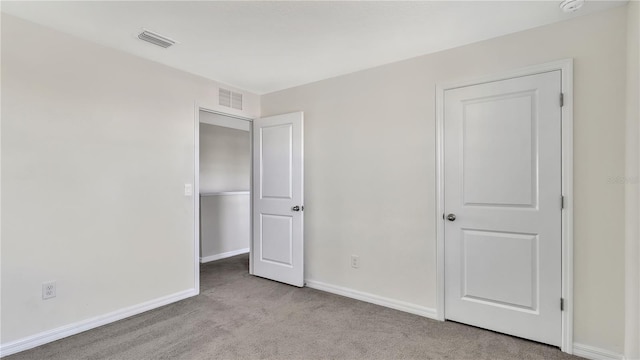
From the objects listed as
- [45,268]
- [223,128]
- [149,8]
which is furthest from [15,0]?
[223,128]

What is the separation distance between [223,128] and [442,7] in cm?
427

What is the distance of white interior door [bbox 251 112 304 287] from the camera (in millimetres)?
3660

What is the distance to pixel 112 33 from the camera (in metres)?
2.49

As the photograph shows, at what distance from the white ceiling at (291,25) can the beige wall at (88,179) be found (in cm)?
27

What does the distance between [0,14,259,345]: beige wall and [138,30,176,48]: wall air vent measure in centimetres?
46

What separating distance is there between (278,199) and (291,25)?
6.83 ft

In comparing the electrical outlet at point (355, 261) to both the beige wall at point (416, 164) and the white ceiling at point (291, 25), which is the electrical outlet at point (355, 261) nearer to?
the beige wall at point (416, 164)

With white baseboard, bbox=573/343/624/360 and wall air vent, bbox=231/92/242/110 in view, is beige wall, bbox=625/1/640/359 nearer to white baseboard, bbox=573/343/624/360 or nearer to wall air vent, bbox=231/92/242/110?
white baseboard, bbox=573/343/624/360

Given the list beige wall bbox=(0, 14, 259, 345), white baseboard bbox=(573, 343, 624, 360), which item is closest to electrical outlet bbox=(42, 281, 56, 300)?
beige wall bbox=(0, 14, 259, 345)

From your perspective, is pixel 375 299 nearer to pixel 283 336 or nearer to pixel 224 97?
pixel 283 336

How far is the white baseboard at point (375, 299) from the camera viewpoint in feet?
9.36

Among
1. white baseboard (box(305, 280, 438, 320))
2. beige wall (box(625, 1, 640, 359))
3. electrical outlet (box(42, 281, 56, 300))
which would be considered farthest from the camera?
white baseboard (box(305, 280, 438, 320))

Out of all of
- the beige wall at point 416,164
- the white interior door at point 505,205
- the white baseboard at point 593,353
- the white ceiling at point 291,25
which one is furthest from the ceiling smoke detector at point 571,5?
the white baseboard at point 593,353

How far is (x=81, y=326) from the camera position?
254 cm
